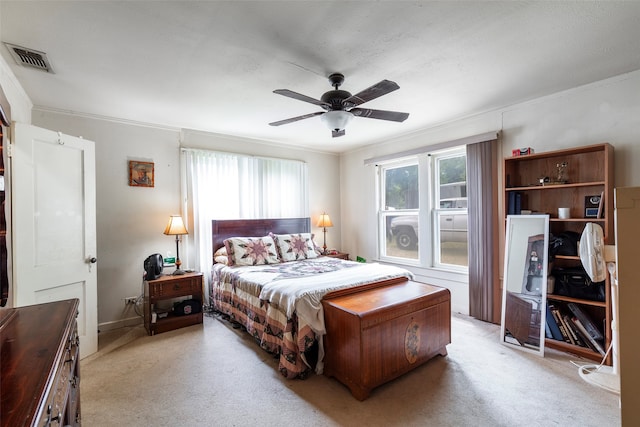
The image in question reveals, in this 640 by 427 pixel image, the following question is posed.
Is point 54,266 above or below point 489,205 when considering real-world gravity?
below

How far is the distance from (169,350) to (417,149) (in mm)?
3825

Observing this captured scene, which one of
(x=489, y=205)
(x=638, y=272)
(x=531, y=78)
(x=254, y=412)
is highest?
(x=531, y=78)

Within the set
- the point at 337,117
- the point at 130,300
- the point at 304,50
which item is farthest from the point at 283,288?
the point at 130,300

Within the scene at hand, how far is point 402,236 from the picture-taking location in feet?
15.1

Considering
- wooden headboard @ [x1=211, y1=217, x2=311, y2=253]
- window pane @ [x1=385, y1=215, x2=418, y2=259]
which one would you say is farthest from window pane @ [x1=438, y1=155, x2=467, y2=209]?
wooden headboard @ [x1=211, y1=217, x2=311, y2=253]

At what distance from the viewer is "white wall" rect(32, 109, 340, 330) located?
11.1 feet

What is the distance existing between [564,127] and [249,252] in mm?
3727

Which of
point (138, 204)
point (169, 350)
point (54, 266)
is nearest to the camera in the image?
point (54, 266)

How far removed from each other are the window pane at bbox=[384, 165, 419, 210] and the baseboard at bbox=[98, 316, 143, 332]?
12.6 ft

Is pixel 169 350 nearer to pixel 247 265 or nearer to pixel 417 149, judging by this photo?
pixel 247 265

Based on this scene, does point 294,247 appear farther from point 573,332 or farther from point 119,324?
point 573,332

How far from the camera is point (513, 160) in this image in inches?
125

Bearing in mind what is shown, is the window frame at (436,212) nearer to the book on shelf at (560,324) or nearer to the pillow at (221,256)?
the book on shelf at (560,324)

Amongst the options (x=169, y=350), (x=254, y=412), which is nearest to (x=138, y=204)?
(x=169, y=350)
